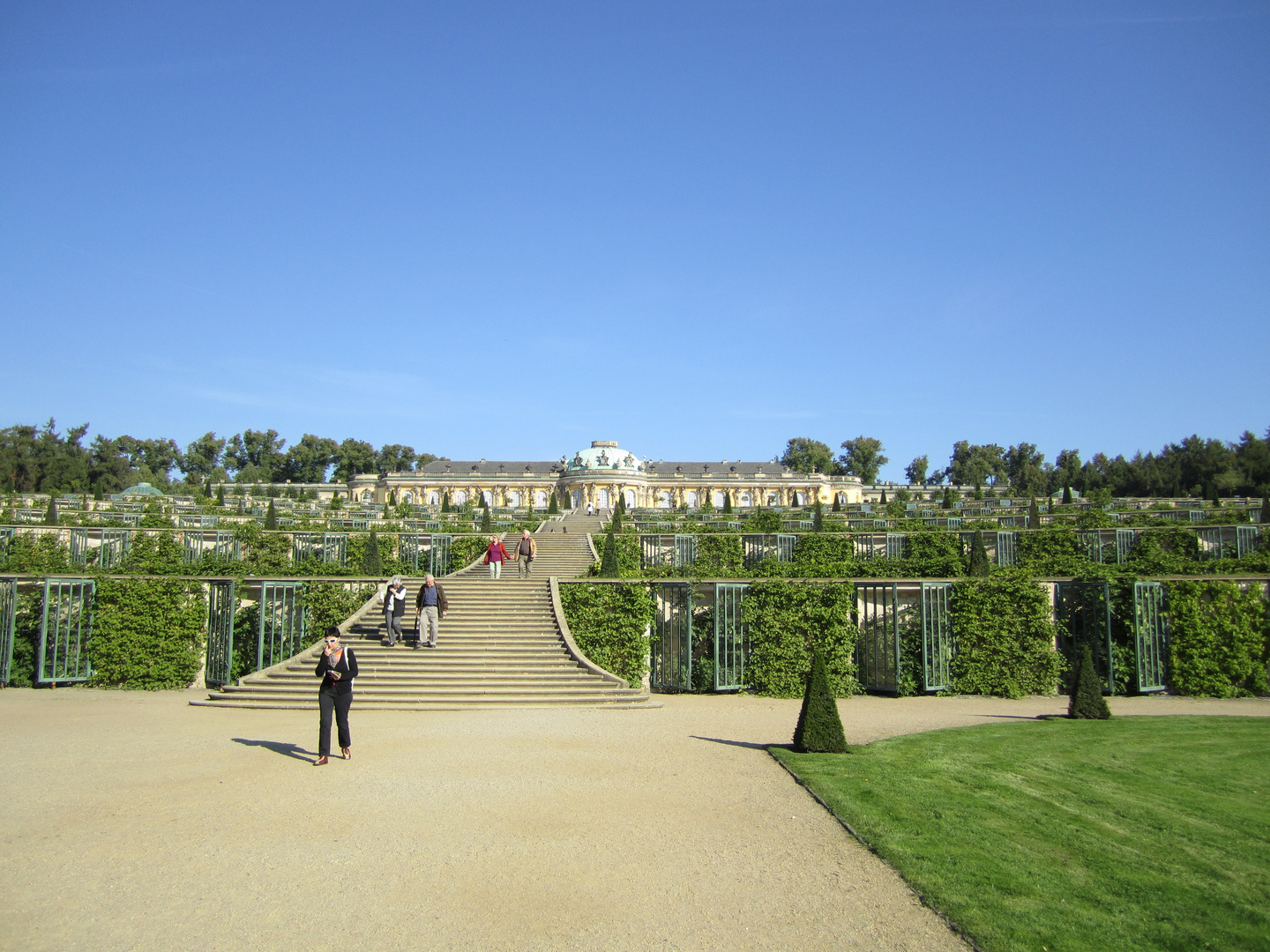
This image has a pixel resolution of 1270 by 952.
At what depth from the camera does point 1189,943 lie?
6086 mm

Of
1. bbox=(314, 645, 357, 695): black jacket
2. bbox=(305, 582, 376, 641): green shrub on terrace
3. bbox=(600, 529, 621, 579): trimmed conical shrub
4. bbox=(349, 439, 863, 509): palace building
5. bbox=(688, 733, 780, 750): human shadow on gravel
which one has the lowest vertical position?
bbox=(688, 733, 780, 750): human shadow on gravel

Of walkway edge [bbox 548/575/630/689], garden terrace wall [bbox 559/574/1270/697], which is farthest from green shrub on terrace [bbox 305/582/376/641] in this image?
garden terrace wall [bbox 559/574/1270/697]

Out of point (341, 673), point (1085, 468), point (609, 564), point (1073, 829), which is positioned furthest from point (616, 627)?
point (1085, 468)

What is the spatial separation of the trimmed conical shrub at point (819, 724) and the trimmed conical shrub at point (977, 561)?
10.3m

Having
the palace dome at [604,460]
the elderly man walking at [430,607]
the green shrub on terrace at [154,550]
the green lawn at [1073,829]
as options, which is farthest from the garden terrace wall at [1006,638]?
the palace dome at [604,460]

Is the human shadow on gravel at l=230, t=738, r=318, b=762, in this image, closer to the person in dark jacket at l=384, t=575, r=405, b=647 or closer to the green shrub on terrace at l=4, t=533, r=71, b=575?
the person in dark jacket at l=384, t=575, r=405, b=647

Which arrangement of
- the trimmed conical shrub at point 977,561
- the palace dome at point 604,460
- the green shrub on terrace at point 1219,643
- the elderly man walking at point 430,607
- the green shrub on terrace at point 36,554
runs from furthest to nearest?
the palace dome at point 604,460
the green shrub on terrace at point 36,554
the trimmed conical shrub at point 977,561
the green shrub on terrace at point 1219,643
the elderly man walking at point 430,607

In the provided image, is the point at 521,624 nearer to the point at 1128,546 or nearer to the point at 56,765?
the point at 56,765

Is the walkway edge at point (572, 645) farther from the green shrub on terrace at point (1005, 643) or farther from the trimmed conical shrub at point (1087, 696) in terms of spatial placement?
the trimmed conical shrub at point (1087, 696)

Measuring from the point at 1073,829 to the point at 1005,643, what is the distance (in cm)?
1095

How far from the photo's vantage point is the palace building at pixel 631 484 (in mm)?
103562

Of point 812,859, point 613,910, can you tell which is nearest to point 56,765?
point 613,910

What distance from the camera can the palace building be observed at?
103562 millimetres

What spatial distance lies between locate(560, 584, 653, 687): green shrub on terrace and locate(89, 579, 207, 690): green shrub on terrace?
313 inches
